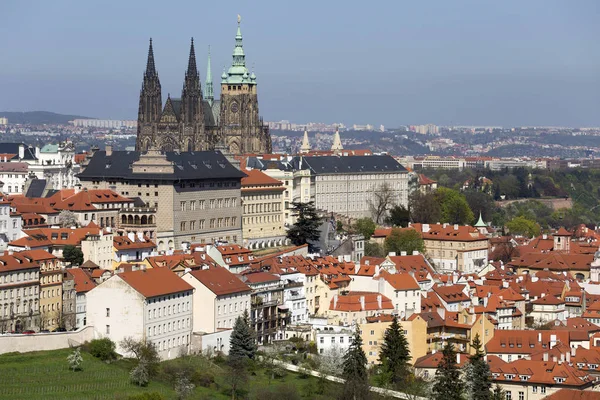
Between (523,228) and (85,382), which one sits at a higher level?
(523,228)

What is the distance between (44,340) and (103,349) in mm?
2547

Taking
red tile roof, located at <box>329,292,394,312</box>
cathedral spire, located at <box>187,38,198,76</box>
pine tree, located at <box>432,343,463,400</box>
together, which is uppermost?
cathedral spire, located at <box>187,38,198,76</box>

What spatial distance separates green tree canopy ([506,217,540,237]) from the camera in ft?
451

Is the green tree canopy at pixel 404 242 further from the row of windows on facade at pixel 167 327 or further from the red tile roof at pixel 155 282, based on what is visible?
the row of windows on facade at pixel 167 327

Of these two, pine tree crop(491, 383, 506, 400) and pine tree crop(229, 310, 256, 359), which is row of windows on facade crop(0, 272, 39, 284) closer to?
pine tree crop(229, 310, 256, 359)

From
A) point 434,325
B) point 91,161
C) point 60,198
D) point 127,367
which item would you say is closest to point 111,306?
point 127,367

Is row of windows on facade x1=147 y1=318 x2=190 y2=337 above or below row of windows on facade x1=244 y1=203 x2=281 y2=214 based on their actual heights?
below

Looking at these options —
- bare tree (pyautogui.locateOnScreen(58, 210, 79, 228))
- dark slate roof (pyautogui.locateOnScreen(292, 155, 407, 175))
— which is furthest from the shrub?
dark slate roof (pyautogui.locateOnScreen(292, 155, 407, 175))

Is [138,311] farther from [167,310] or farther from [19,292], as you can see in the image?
[19,292]

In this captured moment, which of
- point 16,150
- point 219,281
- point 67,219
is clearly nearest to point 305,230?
point 67,219

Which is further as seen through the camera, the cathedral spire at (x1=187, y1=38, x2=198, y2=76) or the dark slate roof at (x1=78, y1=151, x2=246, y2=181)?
the cathedral spire at (x1=187, y1=38, x2=198, y2=76)

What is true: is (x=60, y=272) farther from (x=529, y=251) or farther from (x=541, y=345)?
(x=529, y=251)

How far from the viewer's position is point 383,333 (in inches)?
3078

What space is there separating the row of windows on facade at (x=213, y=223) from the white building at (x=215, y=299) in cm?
2546
